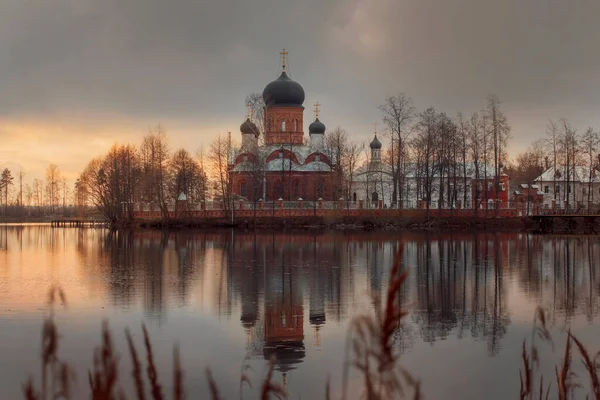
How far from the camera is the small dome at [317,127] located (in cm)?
7706

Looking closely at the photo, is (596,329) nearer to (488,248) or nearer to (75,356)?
(75,356)

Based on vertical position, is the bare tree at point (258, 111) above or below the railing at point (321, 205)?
above

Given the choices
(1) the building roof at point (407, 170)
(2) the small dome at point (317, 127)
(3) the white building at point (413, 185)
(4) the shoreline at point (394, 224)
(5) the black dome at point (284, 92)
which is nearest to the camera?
(4) the shoreline at point (394, 224)

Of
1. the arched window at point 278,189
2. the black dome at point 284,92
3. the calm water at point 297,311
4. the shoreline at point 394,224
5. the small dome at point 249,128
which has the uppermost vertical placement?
the black dome at point 284,92

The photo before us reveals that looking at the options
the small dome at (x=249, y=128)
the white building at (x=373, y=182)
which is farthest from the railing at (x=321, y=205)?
the small dome at (x=249, y=128)

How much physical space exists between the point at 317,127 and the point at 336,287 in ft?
201

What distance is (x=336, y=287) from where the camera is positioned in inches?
667

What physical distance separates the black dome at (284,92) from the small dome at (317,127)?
296 inches

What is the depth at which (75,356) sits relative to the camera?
9836 millimetres

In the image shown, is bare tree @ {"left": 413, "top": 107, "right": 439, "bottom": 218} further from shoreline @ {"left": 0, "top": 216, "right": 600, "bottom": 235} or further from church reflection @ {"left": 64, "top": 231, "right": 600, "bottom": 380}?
church reflection @ {"left": 64, "top": 231, "right": 600, "bottom": 380}

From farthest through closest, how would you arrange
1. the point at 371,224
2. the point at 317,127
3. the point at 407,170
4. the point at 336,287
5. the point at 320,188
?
1. the point at 317,127
2. the point at 320,188
3. the point at 407,170
4. the point at 371,224
5. the point at 336,287

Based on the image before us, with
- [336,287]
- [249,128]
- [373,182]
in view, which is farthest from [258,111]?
[336,287]

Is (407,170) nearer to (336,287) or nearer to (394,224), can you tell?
(394,224)

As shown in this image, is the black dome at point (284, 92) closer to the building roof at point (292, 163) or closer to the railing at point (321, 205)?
the building roof at point (292, 163)
